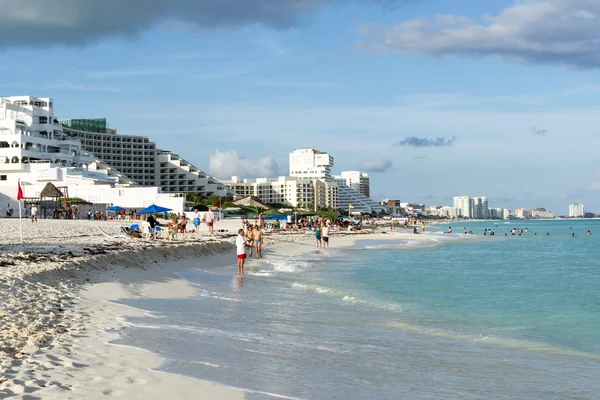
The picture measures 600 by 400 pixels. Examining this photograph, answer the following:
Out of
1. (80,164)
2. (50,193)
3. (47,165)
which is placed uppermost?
(80,164)

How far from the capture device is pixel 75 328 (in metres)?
9.05

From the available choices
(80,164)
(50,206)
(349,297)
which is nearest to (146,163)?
(80,164)

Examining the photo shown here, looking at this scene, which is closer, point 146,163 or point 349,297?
point 349,297

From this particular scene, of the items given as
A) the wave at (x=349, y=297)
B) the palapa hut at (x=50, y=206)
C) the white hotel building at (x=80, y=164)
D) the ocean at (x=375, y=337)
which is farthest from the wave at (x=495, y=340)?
the white hotel building at (x=80, y=164)

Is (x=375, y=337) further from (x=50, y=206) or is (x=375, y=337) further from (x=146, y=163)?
(x=146, y=163)

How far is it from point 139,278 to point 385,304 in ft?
22.9

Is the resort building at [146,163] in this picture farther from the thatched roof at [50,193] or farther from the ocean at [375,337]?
the ocean at [375,337]

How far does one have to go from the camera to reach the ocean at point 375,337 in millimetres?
7656

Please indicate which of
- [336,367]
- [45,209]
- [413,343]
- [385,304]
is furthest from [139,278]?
[45,209]

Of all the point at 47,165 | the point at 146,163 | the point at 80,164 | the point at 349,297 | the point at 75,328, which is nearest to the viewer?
the point at 75,328

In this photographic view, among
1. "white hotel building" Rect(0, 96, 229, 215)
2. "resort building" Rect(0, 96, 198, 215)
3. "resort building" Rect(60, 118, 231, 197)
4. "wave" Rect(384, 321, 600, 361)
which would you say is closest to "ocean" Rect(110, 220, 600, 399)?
"wave" Rect(384, 321, 600, 361)

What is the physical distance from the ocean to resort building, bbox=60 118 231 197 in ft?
409

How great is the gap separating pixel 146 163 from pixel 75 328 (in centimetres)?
14546

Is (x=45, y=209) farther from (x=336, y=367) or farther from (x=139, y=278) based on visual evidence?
(x=336, y=367)
